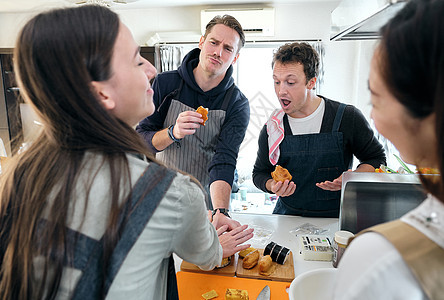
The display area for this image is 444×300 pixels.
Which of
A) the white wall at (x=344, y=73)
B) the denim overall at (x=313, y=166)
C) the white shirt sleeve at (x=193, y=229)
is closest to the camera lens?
the white shirt sleeve at (x=193, y=229)

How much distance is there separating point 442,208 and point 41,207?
2.34 ft

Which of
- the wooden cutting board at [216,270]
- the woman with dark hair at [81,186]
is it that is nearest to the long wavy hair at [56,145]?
the woman with dark hair at [81,186]

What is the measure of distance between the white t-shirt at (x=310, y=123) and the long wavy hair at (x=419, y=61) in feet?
5.08

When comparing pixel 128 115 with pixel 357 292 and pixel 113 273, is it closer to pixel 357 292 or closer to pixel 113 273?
pixel 113 273

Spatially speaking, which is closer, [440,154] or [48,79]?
[440,154]

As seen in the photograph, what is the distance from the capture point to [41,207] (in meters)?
0.63

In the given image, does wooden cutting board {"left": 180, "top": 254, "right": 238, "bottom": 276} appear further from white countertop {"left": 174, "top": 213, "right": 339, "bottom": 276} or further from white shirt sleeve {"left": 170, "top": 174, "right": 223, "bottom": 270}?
white shirt sleeve {"left": 170, "top": 174, "right": 223, "bottom": 270}

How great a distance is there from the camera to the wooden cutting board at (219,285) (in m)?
1.10

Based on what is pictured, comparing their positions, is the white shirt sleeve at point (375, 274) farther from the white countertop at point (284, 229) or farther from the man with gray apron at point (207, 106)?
the man with gray apron at point (207, 106)

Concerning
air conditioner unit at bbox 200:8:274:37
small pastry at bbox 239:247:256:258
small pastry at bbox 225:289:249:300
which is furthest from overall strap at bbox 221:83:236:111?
air conditioner unit at bbox 200:8:274:37

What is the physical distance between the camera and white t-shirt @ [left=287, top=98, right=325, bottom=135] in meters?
2.00

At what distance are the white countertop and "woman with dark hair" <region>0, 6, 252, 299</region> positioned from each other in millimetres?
676

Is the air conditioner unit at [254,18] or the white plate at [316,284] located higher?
the air conditioner unit at [254,18]

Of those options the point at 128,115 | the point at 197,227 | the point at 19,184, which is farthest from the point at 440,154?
the point at 19,184
